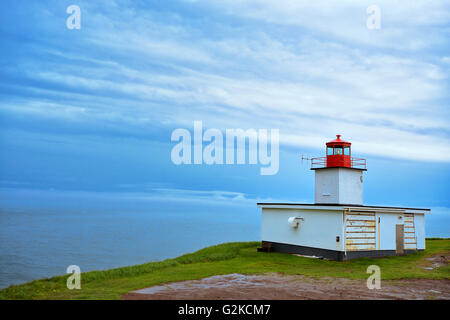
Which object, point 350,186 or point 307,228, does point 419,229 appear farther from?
point 307,228

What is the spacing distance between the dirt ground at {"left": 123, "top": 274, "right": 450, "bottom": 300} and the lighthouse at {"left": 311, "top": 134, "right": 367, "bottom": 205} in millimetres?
9615

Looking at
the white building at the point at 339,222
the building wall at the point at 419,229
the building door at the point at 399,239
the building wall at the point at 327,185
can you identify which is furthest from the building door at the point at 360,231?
the building wall at the point at 419,229

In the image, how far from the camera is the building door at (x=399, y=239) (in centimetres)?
2473

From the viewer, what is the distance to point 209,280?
627 inches

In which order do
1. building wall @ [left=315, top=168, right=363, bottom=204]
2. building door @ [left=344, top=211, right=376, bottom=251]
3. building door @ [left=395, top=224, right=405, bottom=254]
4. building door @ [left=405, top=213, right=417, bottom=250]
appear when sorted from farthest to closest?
building door @ [left=405, top=213, right=417, bottom=250] < building wall @ [left=315, top=168, right=363, bottom=204] < building door @ [left=395, top=224, right=405, bottom=254] < building door @ [left=344, top=211, right=376, bottom=251]

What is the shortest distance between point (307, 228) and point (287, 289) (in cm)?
1049

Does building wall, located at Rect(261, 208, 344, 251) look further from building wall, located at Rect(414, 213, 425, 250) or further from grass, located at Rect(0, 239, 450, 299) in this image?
building wall, located at Rect(414, 213, 425, 250)

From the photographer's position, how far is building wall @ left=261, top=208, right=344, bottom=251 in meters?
22.4

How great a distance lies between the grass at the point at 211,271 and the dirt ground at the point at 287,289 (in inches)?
36.6

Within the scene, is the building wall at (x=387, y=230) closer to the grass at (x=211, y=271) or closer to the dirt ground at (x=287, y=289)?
the grass at (x=211, y=271)

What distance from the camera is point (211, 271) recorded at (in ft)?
59.8

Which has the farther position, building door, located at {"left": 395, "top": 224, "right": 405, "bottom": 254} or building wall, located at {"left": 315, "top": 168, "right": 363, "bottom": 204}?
building wall, located at {"left": 315, "top": 168, "right": 363, "bottom": 204}

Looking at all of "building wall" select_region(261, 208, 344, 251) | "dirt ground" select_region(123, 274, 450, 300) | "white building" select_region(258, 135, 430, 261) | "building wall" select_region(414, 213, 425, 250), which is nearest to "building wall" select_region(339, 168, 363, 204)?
"white building" select_region(258, 135, 430, 261)
